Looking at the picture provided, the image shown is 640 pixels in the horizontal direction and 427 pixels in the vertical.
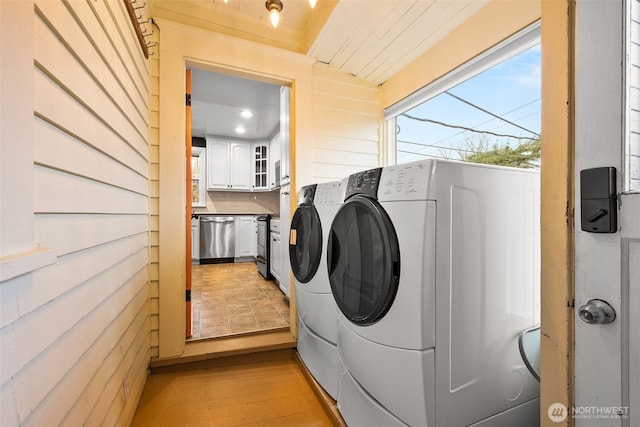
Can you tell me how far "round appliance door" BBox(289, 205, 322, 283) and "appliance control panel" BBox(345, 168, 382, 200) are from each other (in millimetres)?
424

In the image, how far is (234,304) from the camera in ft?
9.20

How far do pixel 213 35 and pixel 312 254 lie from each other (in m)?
1.71

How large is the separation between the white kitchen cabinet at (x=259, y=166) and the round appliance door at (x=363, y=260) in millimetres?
4303

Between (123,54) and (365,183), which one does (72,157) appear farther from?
(365,183)

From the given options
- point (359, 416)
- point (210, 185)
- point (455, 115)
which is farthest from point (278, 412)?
point (210, 185)

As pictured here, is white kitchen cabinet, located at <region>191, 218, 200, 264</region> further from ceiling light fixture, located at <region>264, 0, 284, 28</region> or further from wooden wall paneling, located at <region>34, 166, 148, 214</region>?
ceiling light fixture, located at <region>264, 0, 284, 28</region>

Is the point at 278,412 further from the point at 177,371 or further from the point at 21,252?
the point at 21,252

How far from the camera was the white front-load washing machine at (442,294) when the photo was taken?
0.92m

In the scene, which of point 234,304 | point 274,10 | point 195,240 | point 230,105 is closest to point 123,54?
point 274,10

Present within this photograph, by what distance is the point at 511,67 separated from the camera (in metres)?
1.55

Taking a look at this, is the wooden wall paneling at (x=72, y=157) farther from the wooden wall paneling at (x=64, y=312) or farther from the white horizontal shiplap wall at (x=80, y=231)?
the wooden wall paneling at (x=64, y=312)

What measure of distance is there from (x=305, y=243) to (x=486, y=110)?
4.75 feet

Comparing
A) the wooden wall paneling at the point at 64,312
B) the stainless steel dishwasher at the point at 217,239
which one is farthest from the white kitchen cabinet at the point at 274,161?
the wooden wall paneling at the point at 64,312

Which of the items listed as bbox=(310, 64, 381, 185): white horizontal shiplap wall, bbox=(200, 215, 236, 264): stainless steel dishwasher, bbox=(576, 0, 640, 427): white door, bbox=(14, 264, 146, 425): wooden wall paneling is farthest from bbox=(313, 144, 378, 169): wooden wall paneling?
bbox=(200, 215, 236, 264): stainless steel dishwasher
